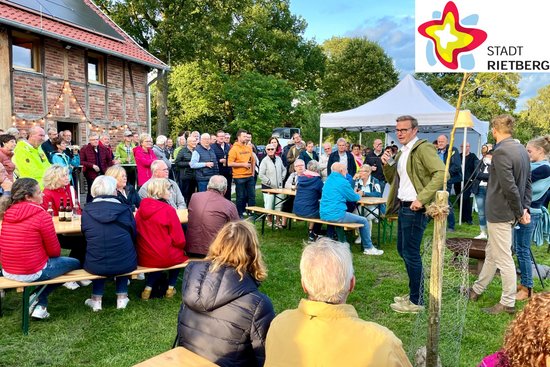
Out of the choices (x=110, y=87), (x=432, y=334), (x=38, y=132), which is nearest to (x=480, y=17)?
(x=432, y=334)

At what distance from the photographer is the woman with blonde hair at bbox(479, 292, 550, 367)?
49.3 inches

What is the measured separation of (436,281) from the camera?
9.52 feet

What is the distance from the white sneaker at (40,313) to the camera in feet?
13.6

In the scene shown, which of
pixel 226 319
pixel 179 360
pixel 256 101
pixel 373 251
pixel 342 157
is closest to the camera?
pixel 179 360

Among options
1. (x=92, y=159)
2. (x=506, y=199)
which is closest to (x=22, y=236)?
(x=506, y=199)

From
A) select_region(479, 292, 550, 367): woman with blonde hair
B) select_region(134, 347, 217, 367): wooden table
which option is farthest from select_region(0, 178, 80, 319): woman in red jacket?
select_region(479, 292, 550, 367): woman with blonde hair

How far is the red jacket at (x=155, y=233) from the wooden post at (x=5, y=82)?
28.4 feet

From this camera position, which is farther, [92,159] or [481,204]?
[92,159]

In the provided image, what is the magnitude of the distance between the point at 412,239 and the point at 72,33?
12361 millimetres

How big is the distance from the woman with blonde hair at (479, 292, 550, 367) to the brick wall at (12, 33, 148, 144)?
12675mm

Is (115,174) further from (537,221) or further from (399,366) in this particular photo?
(537,221)

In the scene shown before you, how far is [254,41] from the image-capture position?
3512 cm

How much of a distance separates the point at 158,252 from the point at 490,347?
3147 mm

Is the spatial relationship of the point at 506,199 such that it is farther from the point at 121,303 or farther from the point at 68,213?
the point at 68,213
